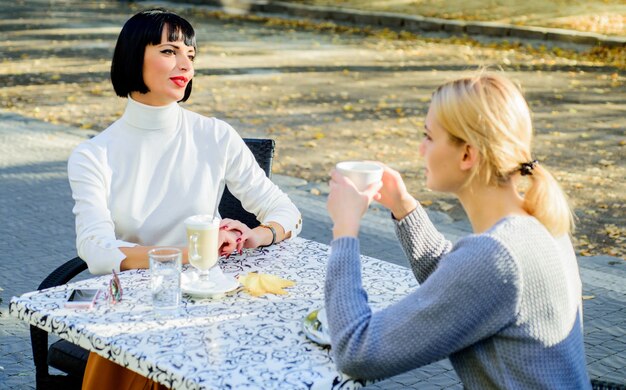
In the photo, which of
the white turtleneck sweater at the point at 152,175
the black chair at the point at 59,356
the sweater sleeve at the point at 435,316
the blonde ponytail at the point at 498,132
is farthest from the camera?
the white turtleneck sweater at the point at 152,175

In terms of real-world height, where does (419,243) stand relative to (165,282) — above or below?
above

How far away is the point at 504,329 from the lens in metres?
2.15

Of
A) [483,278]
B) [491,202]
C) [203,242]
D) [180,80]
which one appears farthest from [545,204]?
[180,80]

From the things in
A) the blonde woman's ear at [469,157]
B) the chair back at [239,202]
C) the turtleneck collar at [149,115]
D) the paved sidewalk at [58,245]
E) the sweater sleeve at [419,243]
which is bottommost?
the paved sidewalk at [58,245]

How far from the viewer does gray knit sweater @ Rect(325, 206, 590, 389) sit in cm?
210

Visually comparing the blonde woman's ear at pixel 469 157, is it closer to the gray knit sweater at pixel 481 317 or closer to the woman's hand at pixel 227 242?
the gray knit sweater at pixel 481 317

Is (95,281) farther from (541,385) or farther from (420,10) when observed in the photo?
(420,10)

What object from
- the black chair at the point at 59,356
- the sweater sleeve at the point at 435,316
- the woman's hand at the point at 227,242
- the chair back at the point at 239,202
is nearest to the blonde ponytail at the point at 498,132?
the sweater sleeve at the point at 435,316

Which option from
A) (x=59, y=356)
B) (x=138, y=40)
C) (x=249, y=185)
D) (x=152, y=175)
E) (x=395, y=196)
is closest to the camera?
(x=395, y=196)

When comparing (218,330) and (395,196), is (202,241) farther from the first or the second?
(395,196)

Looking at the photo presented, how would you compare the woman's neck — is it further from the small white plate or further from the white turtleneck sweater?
the white turtleneck sweater

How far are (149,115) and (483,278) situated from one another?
1756 mm

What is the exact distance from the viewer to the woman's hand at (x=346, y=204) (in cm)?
234

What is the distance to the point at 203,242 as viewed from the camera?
2.81 meters
